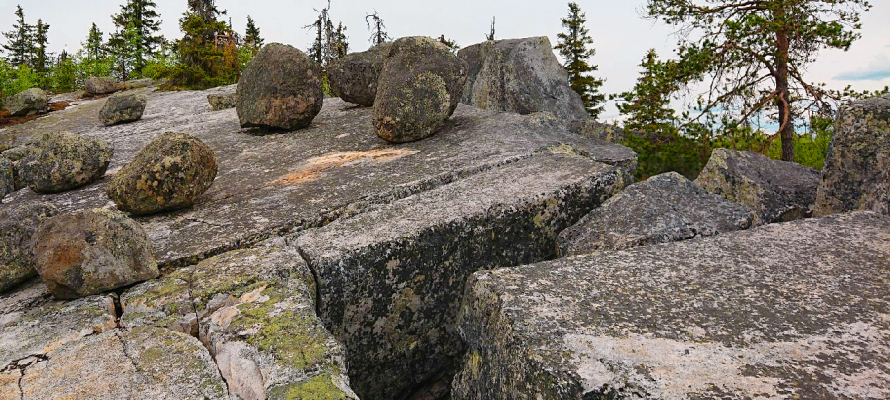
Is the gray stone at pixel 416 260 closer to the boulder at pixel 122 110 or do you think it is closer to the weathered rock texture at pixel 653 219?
the weathered rock texture at pixel 653 219

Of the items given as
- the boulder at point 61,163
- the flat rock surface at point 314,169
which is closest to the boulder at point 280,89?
the flat rock surface at point 314,169

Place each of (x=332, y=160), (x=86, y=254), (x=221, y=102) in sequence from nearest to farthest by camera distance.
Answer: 1. (x=86, y=254)
2. (x=332, y=160)
3. (x=221, y=102)

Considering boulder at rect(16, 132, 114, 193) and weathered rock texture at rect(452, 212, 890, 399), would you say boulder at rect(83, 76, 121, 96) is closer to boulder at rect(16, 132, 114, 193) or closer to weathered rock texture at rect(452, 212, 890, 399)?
boulder at rect(16, 132, 114, 193)

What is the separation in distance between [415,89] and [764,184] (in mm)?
3783

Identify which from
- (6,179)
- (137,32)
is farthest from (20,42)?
(6,179)

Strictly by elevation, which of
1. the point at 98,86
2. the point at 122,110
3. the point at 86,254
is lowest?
the point at 86,254

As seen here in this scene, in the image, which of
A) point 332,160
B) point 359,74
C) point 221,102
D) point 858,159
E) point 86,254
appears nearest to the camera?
point 86,254

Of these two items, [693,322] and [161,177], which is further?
[161,177]

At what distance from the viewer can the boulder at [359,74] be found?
818cm

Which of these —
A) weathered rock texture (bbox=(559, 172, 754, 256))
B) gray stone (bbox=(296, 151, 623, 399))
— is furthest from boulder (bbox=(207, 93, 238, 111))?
weathered rock texture (bbox=(559, 172, 754, 256))

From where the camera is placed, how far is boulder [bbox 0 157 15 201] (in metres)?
6.78

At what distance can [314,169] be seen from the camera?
563 cm

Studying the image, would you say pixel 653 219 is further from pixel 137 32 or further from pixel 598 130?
pixel 137 32

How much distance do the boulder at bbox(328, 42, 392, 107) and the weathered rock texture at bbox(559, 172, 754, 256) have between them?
4990 mm
